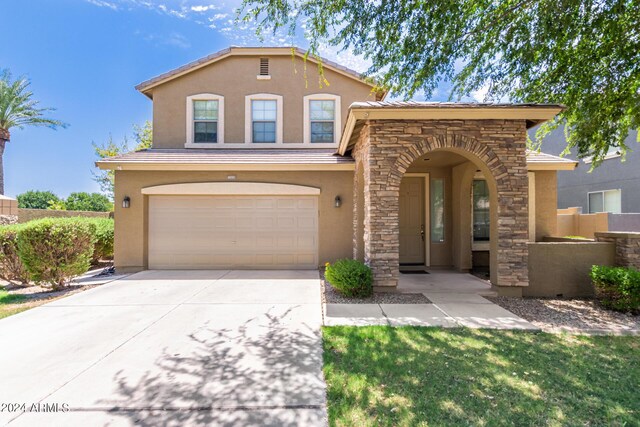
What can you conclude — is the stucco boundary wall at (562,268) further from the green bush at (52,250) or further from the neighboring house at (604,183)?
the green bush at (52,250)

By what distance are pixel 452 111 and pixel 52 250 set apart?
30.1ft

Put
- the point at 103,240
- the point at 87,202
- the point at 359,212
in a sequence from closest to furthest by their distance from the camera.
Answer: the point at 359,212 < the point at 103,240 < the point at 87,202

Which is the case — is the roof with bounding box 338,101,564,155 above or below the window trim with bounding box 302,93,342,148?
below

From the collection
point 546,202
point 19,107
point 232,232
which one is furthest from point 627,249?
point 19,107

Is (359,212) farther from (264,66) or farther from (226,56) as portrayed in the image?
(226,56)

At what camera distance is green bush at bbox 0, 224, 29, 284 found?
7.41 meters

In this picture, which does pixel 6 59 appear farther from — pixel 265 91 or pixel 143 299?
pixel 143 299

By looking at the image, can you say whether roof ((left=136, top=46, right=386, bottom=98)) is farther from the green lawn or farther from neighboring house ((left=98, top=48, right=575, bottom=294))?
the green lawn

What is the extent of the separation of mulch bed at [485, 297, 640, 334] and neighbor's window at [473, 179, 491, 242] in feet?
9.37

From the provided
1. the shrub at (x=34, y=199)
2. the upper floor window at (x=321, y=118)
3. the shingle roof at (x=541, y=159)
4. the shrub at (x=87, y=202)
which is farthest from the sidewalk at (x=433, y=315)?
the shrub at (x=34, y=199)

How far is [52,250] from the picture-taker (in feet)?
A: 22.3

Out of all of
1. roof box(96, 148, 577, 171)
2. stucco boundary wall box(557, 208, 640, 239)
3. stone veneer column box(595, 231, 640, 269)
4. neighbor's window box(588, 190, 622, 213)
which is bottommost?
stone veneer column box(595, 231, 640, 269)

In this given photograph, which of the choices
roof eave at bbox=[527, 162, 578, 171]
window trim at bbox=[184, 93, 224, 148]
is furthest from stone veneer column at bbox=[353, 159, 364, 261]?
window trim at bbox=[184, 93, 224, 148]

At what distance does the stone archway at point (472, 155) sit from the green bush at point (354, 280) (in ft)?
0.97
